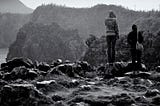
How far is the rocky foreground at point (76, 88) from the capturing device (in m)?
7.75

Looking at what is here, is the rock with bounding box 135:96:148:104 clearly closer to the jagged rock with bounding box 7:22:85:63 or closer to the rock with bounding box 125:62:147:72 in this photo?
the rock with bounding box 125:62:147:72

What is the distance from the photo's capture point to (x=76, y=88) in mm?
10703

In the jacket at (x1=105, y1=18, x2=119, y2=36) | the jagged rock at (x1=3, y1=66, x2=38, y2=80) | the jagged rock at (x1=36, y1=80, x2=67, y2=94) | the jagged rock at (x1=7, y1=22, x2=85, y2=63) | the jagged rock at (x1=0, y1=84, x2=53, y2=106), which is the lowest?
the jagged rock at (x1=7, y1=22, x2=85, y2=63)

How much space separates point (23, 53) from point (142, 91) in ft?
322

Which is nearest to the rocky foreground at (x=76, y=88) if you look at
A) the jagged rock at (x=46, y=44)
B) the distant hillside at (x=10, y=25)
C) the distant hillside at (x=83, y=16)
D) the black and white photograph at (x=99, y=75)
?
the black and white photograph at (x=99, y=75)

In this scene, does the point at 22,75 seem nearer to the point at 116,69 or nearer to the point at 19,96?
the point at 116,69

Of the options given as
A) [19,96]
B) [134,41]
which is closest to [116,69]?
[134,41]

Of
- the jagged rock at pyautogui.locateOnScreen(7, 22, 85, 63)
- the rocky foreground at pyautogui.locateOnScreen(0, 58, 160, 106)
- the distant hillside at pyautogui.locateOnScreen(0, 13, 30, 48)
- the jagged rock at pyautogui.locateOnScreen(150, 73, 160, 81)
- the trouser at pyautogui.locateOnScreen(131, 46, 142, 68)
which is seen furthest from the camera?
the distant hillside at pyautogui.locateOnScreen(0, 13, 30, 48)

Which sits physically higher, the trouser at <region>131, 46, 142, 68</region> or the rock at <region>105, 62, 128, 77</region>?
the trouser at <region>131, 46, 142, 68</region>

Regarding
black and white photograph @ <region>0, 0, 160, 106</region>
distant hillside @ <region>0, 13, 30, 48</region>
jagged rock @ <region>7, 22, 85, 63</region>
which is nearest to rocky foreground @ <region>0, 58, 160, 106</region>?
black and white photograph @ <region>0, 0, 160, 106</region>

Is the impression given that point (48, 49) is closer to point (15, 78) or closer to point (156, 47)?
point (156, 47)

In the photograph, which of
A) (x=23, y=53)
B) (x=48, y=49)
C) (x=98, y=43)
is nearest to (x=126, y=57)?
(x=98, y=43)

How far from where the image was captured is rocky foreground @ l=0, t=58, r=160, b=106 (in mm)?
7746

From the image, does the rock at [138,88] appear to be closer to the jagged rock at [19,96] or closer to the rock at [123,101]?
the rock at [123,101]
